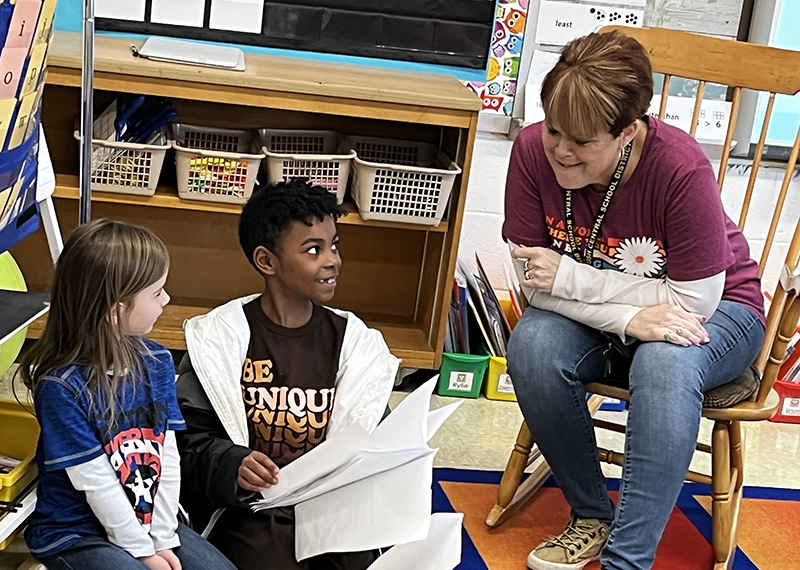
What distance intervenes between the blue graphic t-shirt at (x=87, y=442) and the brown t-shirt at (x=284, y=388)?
0.21 m

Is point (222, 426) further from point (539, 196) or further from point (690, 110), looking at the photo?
point (690, 110)

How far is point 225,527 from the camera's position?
62.5 inches

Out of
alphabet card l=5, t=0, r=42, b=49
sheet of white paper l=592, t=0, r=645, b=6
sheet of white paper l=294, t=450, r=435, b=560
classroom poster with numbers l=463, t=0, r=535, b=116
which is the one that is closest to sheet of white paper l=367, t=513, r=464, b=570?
sheet of white paper l=294, t=450, r=435, b=560

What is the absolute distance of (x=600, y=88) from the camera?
159 cm

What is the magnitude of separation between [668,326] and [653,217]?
19 centimetres

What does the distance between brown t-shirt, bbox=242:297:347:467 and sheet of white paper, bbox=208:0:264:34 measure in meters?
1.10

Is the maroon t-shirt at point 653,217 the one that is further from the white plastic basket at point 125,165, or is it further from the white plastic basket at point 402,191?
the white plastic basket at point 125,165

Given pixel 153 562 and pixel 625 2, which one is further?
pixel 625 2

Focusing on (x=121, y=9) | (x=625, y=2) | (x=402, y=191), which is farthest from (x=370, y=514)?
(x=625, y=2)

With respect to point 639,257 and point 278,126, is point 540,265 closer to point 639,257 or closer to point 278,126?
point 639,257

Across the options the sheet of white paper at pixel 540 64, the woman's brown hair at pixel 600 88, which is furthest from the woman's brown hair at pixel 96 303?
the sheet of white paper at pixel 540 64

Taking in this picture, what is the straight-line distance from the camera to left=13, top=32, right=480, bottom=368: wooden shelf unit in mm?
2205

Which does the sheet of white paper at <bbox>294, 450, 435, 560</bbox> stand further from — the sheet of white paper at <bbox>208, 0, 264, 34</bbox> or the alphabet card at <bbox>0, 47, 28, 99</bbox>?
the sheet of white paper at <bbox>208, 0, 264, 34</bbox>

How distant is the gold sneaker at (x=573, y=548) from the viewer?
1.82m
